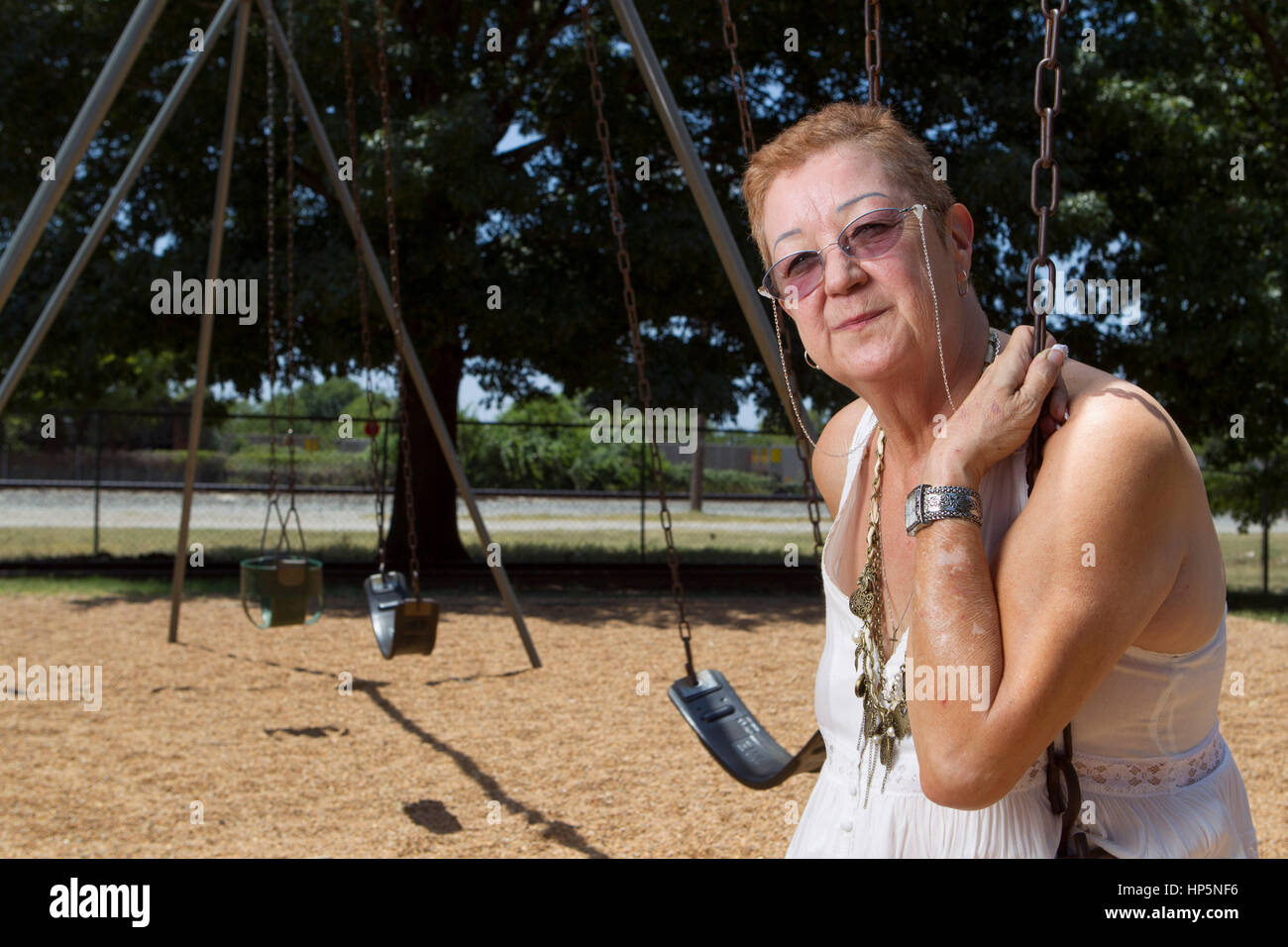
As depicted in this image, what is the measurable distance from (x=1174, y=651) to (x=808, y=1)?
11.2 m

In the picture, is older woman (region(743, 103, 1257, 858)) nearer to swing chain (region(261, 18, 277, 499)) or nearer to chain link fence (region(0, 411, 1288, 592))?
swing chain (region(261, 18, 277, 499))

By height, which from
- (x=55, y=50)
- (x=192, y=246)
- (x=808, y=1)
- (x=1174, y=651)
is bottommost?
(x=1174, y=651)

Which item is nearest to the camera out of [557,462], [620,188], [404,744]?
[404,744]

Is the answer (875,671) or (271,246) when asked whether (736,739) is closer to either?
(875,671)

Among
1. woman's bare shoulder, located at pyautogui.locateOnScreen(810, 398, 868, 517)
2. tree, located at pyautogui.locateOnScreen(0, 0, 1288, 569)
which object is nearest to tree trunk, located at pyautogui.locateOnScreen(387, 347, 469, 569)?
tree, located at pyautogui.locateOnScreen(0, 0, 1288, 569)

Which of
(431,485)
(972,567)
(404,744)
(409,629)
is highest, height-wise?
(972,567)

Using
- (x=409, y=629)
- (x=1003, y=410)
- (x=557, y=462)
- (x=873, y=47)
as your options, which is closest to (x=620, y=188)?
(x=409, y=629)

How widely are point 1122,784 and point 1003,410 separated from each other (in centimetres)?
49

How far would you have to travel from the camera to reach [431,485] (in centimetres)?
1220

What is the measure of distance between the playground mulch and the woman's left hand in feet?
9.15

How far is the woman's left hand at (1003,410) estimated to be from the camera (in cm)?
121

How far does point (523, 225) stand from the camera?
35.9ft

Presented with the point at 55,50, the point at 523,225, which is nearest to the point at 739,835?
the point at 523,225
